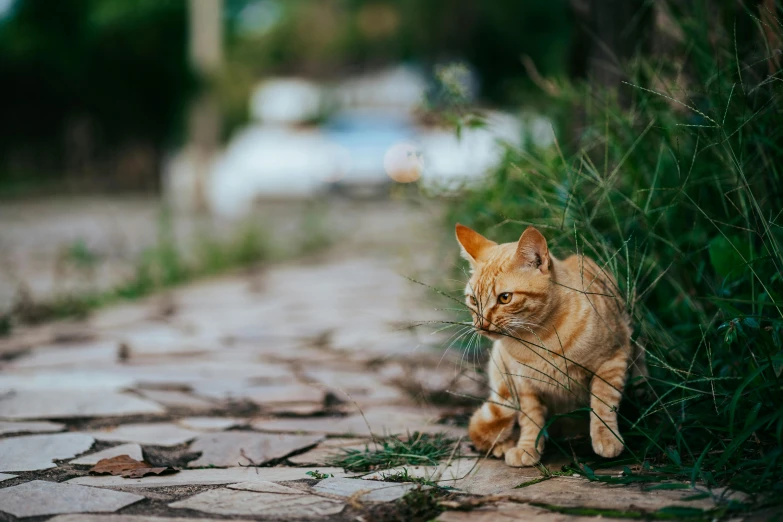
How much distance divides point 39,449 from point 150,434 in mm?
391

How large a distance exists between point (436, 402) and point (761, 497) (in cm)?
156

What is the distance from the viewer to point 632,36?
3949 millimetres

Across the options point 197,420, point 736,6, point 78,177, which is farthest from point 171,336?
point 78,177

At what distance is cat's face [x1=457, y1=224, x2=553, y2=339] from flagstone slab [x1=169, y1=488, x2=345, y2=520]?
2.14ft

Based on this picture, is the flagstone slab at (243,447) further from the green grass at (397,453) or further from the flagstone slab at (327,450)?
the green grass at (397,453)

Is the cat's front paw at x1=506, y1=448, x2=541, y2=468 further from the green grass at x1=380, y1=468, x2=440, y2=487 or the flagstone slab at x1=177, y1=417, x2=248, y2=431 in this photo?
the flagstone slab at x1=177, y1=417, x2=248, y2=431

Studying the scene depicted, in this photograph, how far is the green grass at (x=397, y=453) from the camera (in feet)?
8.63

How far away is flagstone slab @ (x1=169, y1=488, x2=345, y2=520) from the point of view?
2.19m

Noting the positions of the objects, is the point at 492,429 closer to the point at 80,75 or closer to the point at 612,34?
the point at 612,34

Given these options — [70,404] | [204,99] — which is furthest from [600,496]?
[204,99]

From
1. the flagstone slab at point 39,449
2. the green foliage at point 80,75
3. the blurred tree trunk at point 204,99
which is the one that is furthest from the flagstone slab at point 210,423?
the green foliage at point 80,75

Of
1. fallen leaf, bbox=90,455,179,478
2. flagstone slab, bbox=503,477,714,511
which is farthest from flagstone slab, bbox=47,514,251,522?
flagstone slab, bbox=503,477,714,511

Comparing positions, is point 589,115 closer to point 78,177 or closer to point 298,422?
point 298,422

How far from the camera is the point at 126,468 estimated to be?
2.65 meters
